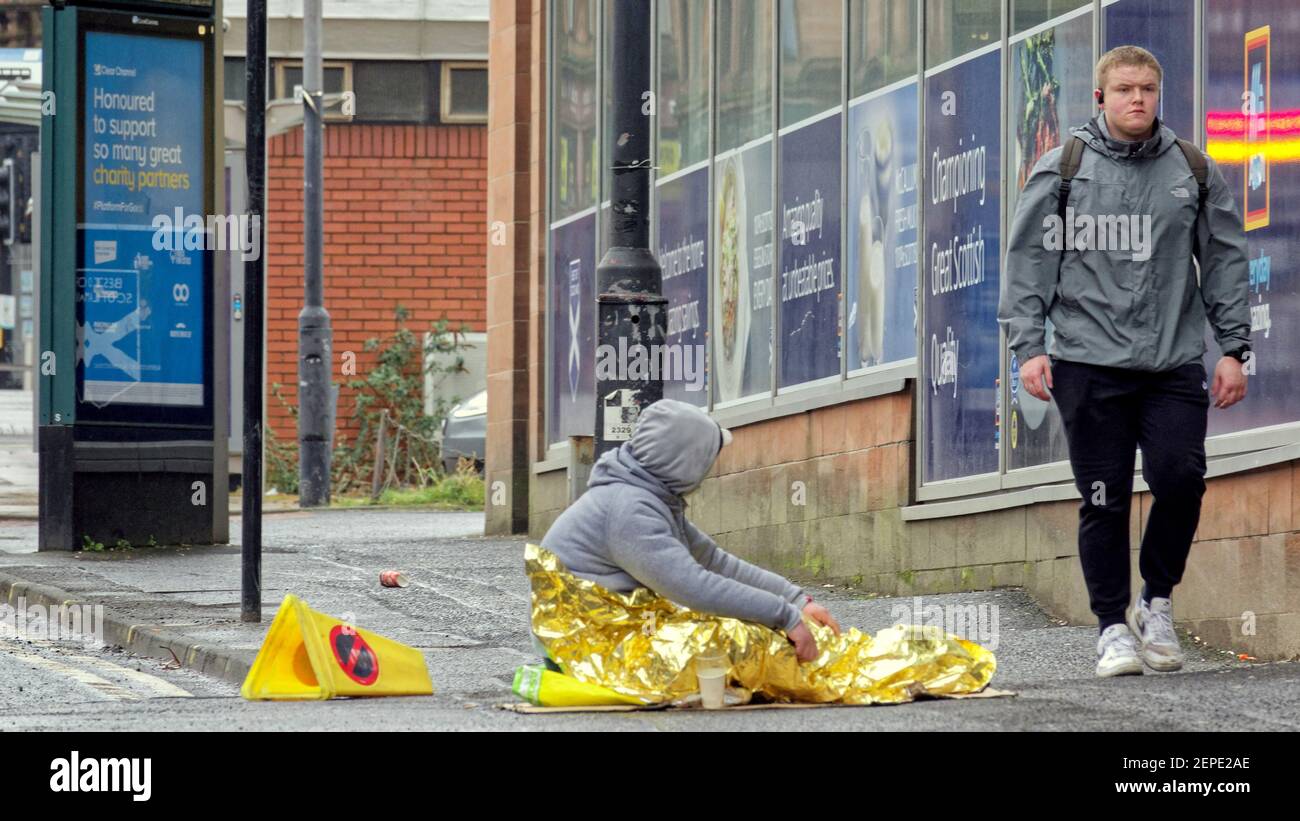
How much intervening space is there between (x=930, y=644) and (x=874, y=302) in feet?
15.4

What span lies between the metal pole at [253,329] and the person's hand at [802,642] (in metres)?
4.05

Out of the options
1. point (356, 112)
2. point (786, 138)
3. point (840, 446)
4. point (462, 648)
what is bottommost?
point (462, 648)

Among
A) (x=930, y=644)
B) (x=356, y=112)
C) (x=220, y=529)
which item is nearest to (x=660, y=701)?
(x=930, y=644)

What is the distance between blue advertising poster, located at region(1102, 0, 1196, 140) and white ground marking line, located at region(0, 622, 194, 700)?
14.6 feet

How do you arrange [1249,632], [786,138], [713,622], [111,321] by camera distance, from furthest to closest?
1. [111,321]
2. [786,138]
3. [1249,632]
4. [713,622]

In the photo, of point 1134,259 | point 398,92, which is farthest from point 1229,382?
point 398,92

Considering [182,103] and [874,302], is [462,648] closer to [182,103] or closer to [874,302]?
[874,302]

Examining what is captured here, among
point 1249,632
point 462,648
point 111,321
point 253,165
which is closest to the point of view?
point 1249,632

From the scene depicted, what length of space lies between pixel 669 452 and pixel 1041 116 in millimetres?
3932

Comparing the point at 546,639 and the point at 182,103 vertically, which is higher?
the point at 182,103

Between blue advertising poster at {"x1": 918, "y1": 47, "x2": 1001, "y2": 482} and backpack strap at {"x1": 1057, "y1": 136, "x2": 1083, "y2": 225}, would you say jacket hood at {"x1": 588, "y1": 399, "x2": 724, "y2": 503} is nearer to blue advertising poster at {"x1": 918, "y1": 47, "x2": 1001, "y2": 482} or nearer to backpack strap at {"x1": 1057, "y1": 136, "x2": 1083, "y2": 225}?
backpack strap at {"x1": 1057, "y1": 136, "x2": 1083, "y2": 225}

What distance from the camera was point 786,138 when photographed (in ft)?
42.0

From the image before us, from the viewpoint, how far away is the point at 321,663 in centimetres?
772

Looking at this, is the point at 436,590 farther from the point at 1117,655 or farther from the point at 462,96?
the point at 462,96
